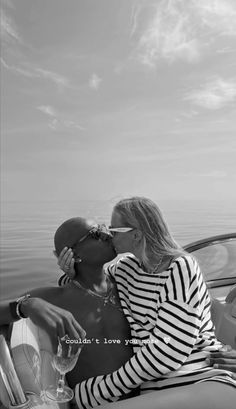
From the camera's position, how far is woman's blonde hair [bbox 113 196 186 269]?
1493 mm

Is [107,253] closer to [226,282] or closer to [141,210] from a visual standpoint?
[141,210]

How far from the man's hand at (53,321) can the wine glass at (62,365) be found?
0.03 m

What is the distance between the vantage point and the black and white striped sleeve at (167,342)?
4.36ft

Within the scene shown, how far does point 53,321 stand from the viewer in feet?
3.83

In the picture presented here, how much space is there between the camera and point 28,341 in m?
1.26

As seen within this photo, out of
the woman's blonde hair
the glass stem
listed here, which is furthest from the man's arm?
the woman's blonde hair

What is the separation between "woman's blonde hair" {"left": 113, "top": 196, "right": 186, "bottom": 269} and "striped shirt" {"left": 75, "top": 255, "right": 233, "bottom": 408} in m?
0.08

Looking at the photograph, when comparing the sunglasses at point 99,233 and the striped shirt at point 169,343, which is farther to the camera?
the sunglasses at point 99,233

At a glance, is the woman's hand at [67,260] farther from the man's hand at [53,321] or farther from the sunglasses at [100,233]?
the man's hand at [53,321]

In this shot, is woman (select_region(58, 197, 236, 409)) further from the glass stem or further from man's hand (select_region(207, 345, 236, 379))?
the glass stem

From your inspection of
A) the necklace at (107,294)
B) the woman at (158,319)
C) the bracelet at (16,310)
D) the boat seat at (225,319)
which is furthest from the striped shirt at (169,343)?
the boat seat at (225,319)

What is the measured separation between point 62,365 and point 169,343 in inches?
14.2

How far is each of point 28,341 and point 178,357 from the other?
1.65 ft

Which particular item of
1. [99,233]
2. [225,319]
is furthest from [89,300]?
[225,319]
